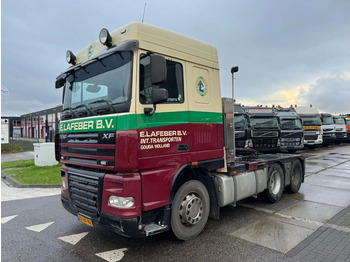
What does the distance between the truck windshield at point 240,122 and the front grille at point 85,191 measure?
31.0ft

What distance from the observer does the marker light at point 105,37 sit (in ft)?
12.5

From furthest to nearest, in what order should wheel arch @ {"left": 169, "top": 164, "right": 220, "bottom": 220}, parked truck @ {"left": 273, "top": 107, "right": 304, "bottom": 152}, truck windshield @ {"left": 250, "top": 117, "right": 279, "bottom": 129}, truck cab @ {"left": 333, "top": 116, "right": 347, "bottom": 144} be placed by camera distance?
truck cab @ {"left": 333, "top": 116, "right": 347, "bottom": 144}
parked truck @ {"left": 273, "top": 107, "right": 304, "bottom": 152}
truck windshield @ {"left": 250, "top": 117, "right": 279, "bottom": 129}
wheel arch @ {"left": 169, "top": 164, "right": 220, "bottom": 220}

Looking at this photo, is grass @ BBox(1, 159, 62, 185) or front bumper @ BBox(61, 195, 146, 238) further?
grass @ BBox(1, 159, 62, 185)

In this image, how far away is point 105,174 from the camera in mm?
3592

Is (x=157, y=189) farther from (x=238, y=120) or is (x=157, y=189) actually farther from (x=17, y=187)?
(x=238, y=120)

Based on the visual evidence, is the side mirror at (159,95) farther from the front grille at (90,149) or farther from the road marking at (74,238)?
the road marking at (74,238)

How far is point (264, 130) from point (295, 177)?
5.71m

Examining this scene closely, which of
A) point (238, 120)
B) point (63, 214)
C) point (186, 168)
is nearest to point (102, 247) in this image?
point (186, 168)

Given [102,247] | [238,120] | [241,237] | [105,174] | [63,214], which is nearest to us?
[105,174]

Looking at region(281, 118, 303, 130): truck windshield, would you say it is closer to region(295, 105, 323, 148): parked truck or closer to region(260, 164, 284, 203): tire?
region(295, 105, 323, 148): parked truck

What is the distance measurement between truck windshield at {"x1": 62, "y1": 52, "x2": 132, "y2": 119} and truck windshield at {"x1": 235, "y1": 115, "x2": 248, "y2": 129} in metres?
9.21

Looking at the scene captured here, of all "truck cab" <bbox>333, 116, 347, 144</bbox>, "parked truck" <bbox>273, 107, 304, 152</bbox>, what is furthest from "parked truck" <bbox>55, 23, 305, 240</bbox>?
"truck cab" <bbox>333, 116, 347, 144</bbox>

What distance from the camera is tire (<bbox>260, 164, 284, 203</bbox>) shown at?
613 centimetres

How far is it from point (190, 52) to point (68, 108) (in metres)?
2.26
